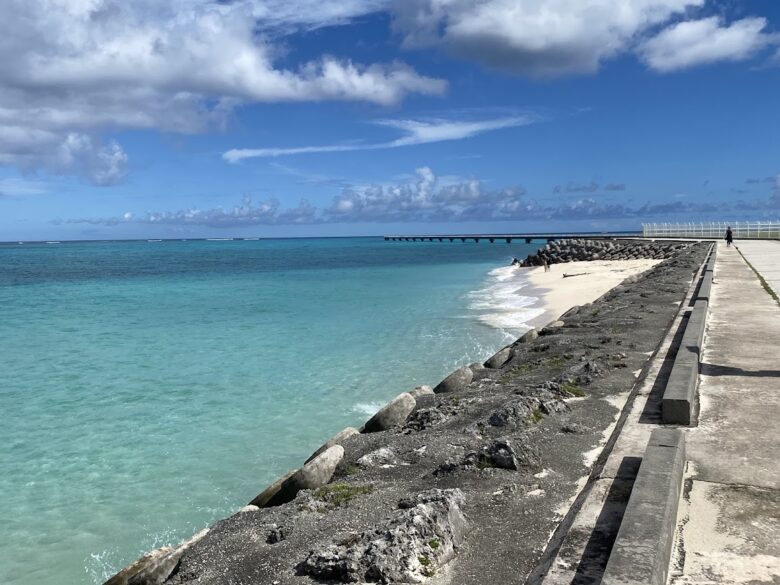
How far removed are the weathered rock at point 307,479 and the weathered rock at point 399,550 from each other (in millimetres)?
2030

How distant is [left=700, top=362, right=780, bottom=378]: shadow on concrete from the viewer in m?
7.60

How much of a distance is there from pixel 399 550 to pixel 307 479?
8.35 feet

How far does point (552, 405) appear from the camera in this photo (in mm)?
6996

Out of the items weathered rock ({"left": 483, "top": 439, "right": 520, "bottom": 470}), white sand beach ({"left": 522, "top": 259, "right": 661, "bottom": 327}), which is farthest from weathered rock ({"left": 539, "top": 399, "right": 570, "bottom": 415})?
white sand beach ({"left": 522, "top": 259, "right": 661, "bottom": 327})

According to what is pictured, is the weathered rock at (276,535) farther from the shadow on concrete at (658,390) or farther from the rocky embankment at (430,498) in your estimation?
the shadow on concrete at (658,390)

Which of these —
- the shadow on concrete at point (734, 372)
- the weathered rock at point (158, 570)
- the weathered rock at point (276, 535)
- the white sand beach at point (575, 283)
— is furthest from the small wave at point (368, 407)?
the white sand beach at point (575, 283)

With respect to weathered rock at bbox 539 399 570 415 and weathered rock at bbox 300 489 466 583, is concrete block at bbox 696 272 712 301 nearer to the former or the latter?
weathered rock at bbox 539 399 570 415

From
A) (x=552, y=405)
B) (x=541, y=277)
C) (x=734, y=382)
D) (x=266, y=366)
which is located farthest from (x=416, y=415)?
(x=541, y=277)

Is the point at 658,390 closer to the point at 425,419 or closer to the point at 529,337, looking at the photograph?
the point at 425,419

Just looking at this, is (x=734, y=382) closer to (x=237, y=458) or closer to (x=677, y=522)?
(x=677, y=522)

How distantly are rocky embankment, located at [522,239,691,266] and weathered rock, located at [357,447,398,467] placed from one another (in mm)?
41293

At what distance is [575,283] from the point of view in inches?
1358

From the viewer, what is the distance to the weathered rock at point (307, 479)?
244 inches

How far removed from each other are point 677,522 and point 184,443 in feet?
30.2
